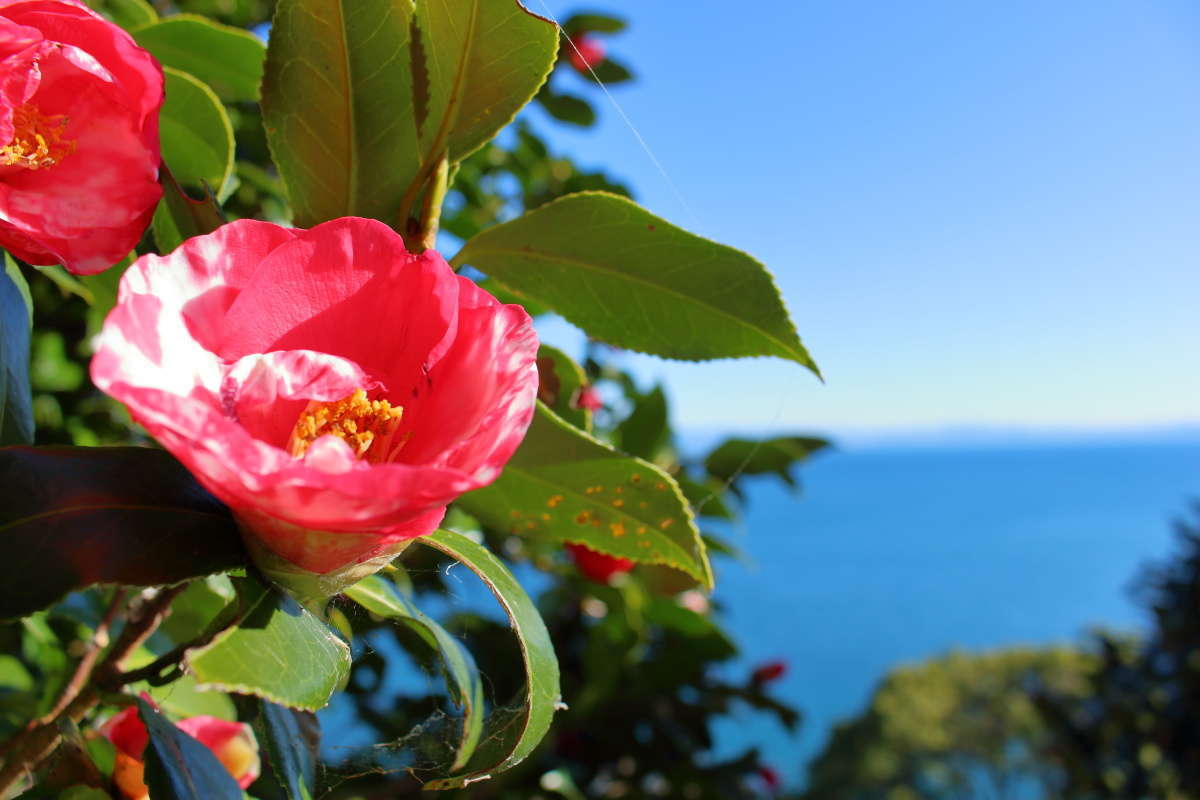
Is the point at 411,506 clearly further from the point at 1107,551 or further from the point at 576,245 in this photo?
the point at 1107,551

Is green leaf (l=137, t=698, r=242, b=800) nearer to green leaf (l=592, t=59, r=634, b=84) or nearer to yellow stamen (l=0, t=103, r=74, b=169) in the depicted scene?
yellow stamen (l=0, t=103, r=74, b=169)

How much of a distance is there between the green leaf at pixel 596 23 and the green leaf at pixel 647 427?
102 cm

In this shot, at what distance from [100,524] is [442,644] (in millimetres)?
216

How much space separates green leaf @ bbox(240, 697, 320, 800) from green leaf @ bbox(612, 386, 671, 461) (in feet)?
2.55

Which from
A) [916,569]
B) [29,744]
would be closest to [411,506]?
[29,744]

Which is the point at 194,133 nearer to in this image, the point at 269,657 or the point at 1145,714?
the point at 269,657

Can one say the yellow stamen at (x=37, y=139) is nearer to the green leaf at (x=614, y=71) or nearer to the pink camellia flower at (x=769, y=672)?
the green leaf at (x=614, y=71)

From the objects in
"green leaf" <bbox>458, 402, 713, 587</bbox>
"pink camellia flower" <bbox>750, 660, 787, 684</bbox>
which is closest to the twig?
"green leaf" <bbox>458, 402, 713, 587</bbox>

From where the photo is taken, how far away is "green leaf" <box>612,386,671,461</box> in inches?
52.7

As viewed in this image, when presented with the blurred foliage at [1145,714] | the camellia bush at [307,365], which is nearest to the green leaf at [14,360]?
the camellia bush at [307,365]

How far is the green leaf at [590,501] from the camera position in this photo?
23.1 inches

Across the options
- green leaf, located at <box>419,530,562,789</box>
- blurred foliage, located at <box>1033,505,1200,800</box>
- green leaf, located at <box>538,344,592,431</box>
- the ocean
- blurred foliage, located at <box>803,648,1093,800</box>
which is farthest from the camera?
the ocean

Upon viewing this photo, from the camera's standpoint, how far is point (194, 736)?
59cm

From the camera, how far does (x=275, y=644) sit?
0.41 m
